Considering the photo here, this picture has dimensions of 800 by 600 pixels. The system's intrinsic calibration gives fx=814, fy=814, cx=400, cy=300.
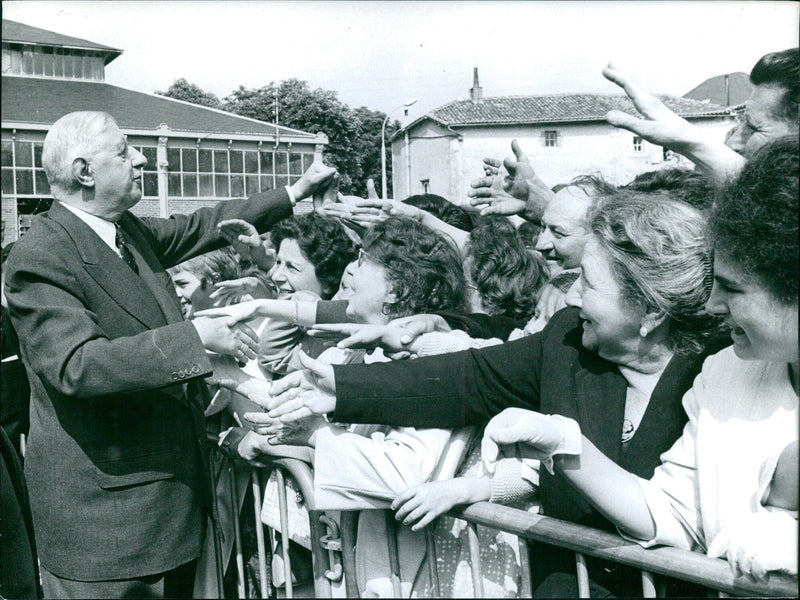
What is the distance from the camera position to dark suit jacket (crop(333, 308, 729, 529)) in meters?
2.18

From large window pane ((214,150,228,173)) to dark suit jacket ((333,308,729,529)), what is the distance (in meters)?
2.35

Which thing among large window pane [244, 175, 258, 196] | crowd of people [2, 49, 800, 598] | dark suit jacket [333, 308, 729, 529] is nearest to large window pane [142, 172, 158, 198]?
crowd of people [2, 49, 800, 598]

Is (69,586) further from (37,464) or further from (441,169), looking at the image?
(441,169)

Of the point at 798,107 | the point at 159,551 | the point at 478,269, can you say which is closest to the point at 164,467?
the point at 159,551

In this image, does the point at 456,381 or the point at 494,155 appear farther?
the point at 494,155

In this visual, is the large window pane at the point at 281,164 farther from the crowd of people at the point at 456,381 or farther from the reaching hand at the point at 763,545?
the reaching hand at the point at 763,545

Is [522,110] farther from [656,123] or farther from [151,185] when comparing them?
[656,123]

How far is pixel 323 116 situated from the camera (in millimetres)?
A: 4008

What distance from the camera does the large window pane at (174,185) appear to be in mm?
4547

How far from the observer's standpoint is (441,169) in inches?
192

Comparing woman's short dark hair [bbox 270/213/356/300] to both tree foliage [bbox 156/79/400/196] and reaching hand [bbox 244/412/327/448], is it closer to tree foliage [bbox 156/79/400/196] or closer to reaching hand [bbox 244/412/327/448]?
tree foliage [bbox 156/79/400/196]

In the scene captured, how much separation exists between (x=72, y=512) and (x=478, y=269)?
75.1 inches

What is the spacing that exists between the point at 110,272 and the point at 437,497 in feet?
4.67

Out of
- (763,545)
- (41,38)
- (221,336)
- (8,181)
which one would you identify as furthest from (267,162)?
(763,545)
